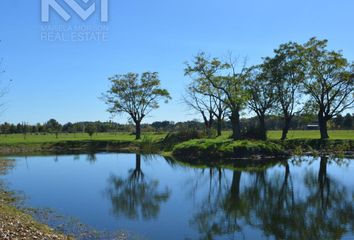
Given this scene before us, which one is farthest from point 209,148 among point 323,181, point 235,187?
point 235,187

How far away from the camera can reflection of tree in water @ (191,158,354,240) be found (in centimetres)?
1466

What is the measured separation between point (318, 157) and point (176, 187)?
986 inches

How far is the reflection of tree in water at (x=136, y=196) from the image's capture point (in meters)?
18.0

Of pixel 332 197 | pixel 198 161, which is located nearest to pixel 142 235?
pixel 332 197

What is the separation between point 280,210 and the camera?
18.2 m

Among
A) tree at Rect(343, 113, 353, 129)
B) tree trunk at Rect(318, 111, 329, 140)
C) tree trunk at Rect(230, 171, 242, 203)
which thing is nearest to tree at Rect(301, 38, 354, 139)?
tree trunk at Rect(318, 111, 329, 140)

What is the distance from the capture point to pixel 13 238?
35.9 ft

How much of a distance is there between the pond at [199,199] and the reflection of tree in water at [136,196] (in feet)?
0.15

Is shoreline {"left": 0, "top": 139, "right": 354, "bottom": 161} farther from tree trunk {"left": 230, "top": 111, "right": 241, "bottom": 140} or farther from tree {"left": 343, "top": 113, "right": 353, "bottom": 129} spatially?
tree {"left": 343, "top": 113, "right": 353, "bottom": 129}

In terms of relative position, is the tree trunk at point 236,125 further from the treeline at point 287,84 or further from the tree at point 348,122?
the tree at point 348,122

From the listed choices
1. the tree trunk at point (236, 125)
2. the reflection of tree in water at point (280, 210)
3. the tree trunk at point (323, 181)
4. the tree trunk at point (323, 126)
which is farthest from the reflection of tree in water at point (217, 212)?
the tree trunk at point (323, 126)

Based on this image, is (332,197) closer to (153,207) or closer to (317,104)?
(153,207)

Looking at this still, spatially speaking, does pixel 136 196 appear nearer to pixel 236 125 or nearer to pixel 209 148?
pixel 209 148

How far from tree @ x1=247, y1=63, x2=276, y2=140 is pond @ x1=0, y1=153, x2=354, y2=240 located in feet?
80.7
